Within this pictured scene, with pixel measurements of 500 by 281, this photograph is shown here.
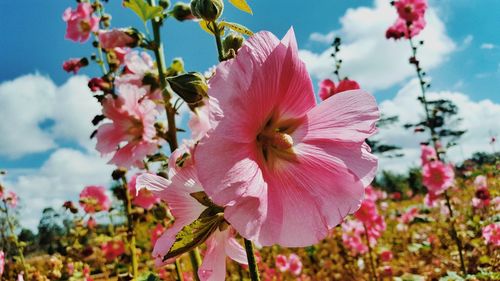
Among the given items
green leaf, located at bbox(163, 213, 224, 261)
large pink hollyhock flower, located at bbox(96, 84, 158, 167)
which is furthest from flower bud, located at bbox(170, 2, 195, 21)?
green leaf, located at bbox(163, 213, 224, 261)

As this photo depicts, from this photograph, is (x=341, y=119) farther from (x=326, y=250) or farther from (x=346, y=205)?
(x=326, y=250)

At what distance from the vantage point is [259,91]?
26.1 inches

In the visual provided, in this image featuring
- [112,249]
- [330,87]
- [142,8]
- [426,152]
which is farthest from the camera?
[426,152]

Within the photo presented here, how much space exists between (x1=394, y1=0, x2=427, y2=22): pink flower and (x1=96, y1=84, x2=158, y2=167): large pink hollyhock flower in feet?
8.97

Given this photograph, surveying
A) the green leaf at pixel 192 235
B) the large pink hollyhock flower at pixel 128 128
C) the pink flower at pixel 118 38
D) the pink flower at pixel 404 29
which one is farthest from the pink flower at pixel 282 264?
the green leaf at pixel 192 235

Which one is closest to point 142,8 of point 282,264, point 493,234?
point 493,234

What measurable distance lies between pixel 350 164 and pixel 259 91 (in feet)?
0.63

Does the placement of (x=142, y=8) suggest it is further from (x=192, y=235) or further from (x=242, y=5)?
(x=192, y=235)

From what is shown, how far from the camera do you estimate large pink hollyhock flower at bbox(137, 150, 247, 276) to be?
74cm

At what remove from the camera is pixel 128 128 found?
1778 mm

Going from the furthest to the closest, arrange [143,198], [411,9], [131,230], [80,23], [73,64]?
[411,9]
[73,64]
[80,23]
[143,198]
[131,230]

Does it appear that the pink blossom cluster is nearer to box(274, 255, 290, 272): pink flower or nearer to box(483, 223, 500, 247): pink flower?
box(483, 223, 500, 247): pink flower

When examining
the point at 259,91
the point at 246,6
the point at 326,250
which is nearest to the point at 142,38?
the point at 246,6

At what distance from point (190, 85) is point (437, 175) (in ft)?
11.9
